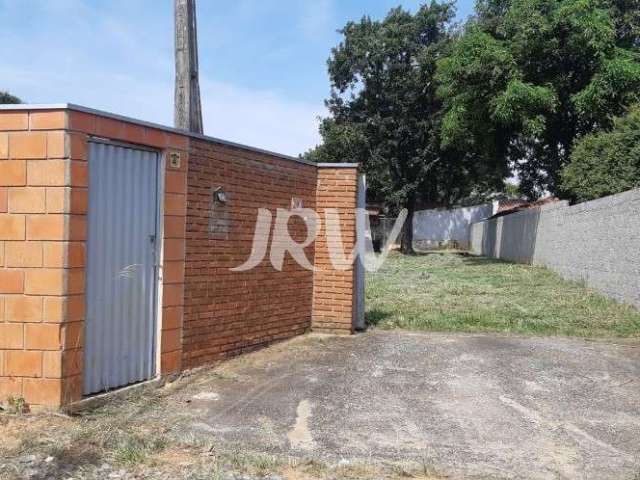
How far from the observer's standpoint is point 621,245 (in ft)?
36.2

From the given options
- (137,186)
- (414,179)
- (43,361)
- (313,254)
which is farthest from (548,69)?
(43,361)

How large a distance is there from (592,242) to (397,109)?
16.0 m

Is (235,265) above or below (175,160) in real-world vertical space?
below

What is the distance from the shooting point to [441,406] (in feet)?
16.2

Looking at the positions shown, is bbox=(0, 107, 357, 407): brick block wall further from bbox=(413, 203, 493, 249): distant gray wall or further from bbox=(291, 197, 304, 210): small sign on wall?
bbox=(413, 203, 493, 249): distant gray wall

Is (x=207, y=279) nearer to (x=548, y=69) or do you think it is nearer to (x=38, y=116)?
(x=38, y=116)

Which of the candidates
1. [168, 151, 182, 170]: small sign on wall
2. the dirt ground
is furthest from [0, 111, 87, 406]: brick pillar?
[168, 151, 182, 170]: small sign on wall

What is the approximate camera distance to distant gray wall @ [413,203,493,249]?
39.3 m

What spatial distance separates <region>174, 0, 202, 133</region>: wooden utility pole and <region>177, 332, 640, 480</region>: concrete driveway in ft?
9.22

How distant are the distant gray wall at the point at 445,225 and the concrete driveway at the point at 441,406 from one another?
32.4 meters

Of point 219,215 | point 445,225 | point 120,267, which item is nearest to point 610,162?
point 219,215

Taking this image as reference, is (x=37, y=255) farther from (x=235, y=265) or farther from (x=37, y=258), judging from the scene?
(x=235, y=265)

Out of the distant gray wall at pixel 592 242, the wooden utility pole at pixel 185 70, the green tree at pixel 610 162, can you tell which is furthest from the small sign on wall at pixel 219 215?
the green tree at pixel 610 162

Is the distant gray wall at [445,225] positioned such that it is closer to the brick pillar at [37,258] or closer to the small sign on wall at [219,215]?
the small sign on wall at [219,215]
